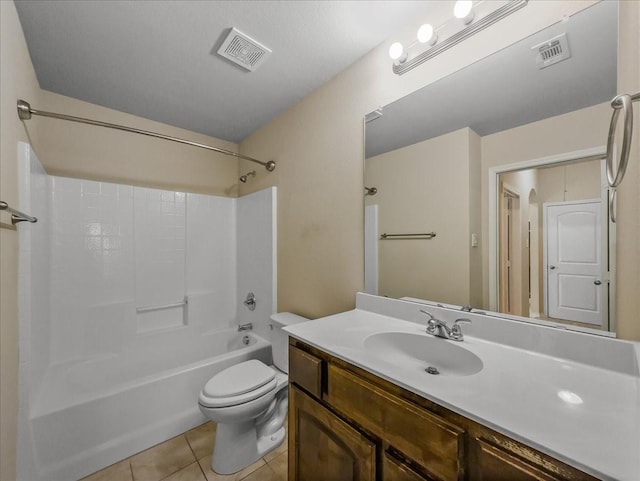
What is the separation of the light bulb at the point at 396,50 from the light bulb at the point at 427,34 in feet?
0.36

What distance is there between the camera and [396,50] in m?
1.27

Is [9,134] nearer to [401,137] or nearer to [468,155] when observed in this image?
[401,137]

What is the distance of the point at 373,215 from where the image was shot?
147 centimetres

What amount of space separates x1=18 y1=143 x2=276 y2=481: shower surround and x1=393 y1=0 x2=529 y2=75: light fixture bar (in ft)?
4.25

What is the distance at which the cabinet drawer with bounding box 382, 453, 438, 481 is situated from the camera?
700mm

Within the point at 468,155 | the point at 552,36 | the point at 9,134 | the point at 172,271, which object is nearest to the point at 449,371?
the point at 468,155

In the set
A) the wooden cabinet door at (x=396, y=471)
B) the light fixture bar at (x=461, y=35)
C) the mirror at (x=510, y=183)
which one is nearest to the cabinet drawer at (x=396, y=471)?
the wooden cabinet door at (x=396, y=471)

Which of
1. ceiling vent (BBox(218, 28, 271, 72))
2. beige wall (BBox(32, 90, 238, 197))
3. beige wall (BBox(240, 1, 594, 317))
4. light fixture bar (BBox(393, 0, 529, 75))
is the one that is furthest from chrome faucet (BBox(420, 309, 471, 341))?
beige wall (BBox(32, 90, 238, 197))

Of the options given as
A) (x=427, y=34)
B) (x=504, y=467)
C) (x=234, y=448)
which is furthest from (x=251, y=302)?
(x=427, y=34)

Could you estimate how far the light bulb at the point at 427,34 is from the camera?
114cm

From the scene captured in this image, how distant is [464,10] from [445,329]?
49.8 inches

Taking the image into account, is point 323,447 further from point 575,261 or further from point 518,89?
point 518,89

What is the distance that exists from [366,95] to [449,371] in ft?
4.72

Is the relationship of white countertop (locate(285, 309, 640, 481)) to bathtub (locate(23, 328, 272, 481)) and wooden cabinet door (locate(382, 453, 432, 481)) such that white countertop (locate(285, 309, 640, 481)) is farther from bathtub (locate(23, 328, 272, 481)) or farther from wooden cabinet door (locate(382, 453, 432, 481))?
bathtub (locate(23, 328, 272, 481))
